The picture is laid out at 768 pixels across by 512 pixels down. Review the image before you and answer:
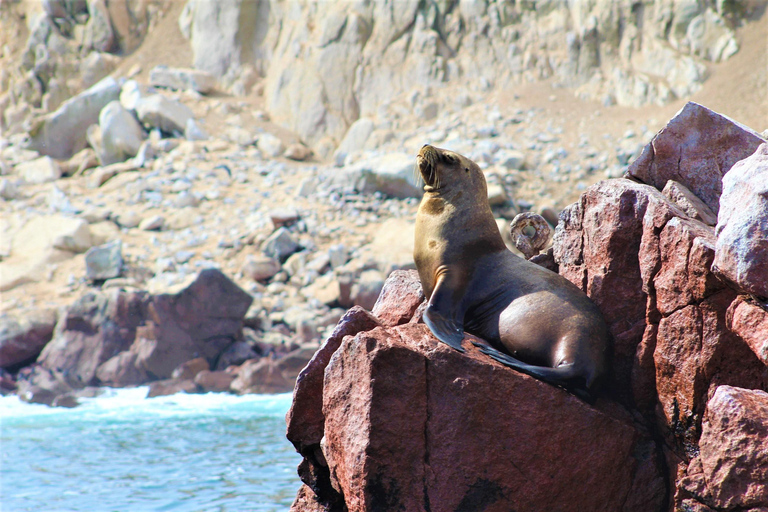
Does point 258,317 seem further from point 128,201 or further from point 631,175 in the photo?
point 631,175

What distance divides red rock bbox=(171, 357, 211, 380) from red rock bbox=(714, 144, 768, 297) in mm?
10974

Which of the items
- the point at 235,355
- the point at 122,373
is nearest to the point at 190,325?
the point at 235,355

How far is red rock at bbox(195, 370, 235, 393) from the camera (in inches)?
486

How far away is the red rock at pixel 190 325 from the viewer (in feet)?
42.2

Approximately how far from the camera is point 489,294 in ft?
13.5

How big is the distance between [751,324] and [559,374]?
0.90 meters

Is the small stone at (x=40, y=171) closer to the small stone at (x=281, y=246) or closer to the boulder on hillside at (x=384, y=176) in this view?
the boulder on hillside at (x=384, y=176)

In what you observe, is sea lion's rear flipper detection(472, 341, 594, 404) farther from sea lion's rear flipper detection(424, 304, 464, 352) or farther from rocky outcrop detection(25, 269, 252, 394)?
rocky outcrop detection(25, 269, 252, 394)

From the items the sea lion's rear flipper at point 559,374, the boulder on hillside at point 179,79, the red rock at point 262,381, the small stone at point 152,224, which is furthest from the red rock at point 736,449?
the boulder on hillside at point 179,79

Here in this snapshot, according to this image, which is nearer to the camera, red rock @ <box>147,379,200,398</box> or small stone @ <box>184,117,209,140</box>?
red rock @ <box>147,379,200,398</box>

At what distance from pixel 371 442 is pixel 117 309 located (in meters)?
11.2

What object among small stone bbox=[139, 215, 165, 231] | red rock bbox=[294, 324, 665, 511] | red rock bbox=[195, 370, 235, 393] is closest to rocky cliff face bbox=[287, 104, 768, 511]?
red rock bbox=[294, 324, 665, 511]

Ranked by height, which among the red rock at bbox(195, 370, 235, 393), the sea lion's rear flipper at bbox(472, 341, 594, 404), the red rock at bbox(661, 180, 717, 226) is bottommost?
the red rock at bbox(195, 370, 235, 393)

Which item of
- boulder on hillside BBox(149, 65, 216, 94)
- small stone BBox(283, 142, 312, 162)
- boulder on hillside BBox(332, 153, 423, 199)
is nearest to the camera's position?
boulder on hillside BBox(332, 153, 423, 199)
